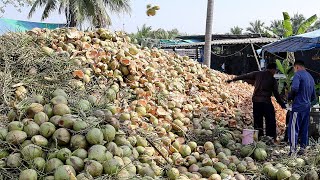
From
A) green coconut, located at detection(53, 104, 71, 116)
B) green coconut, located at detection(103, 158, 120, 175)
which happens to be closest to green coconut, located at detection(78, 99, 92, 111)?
green coconut, located at detection(53, 104, 71, 116)

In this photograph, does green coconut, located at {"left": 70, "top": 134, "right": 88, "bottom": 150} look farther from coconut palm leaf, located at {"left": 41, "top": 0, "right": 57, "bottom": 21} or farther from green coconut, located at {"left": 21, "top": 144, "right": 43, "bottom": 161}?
coconut palm leaf, located at {"left": 41, "top": 0, "right": 57, "bottom": 21}

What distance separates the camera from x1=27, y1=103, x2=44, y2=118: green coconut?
3.97 m

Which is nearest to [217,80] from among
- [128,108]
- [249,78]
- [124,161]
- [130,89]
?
[249,78]

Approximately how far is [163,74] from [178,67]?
0.78 metres

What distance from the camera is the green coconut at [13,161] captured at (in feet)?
11.4

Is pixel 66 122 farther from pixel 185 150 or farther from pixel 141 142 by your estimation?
pixel 185 150

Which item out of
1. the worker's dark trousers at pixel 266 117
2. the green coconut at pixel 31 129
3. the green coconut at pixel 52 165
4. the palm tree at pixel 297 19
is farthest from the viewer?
the palm tree at pixel 297 19

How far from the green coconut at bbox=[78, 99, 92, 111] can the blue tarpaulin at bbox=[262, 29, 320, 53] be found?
212 inches

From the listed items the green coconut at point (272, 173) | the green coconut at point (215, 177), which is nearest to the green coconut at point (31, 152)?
the green coconut at point (215, 177)

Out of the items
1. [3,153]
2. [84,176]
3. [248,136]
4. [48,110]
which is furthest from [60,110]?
[248,136]

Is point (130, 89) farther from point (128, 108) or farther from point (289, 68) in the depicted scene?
point (289, 68)

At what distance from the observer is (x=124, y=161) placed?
3.82 metres

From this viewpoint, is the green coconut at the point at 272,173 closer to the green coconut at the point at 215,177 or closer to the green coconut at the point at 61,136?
the green coconut at the point at 215,177

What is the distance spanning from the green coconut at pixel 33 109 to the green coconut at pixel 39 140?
384 mm
